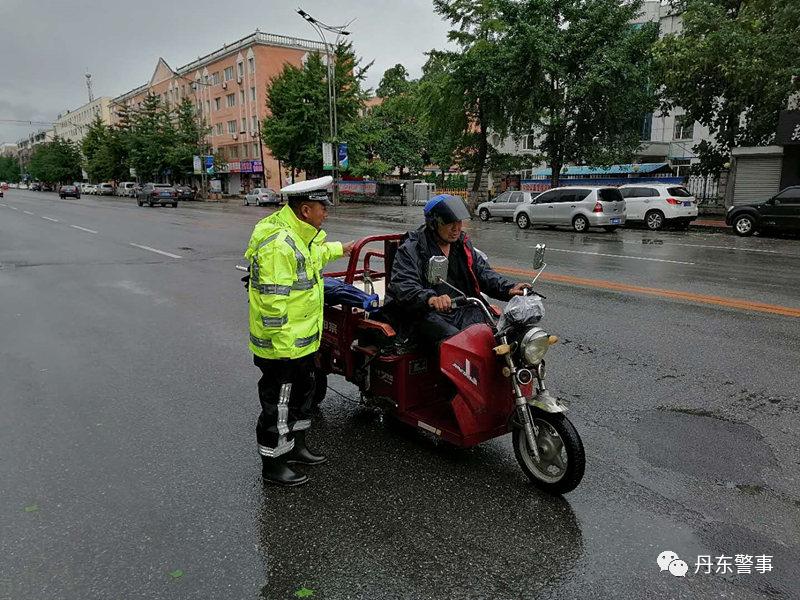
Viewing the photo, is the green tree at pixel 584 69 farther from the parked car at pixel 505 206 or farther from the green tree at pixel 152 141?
the green tree at pixel 152 141

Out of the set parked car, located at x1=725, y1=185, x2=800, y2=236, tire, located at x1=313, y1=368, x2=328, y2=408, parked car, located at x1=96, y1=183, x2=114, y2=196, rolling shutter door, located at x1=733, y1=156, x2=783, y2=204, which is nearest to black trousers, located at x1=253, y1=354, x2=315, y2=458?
tire, located at x1=313, y1=368, x2=328, y2=408

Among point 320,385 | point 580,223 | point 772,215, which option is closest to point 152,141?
point 580,223

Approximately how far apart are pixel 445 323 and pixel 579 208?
1975cm

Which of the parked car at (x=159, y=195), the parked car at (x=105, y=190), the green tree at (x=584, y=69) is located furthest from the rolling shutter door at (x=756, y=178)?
the parked car at (x=105, y=190)

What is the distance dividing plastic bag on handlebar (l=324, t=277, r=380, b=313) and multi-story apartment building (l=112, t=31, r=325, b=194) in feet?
182

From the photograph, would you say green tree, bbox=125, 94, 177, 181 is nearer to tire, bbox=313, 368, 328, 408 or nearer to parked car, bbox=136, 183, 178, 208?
parked car, bbox=136, 183, 178, 208

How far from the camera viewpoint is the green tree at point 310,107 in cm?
4181

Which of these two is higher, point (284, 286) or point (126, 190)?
point (126, 190)

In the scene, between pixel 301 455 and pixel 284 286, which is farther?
pixel 301 455

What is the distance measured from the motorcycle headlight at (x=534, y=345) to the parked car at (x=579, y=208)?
19.4 m

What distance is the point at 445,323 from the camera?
11.9 feet

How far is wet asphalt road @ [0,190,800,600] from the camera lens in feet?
8.73

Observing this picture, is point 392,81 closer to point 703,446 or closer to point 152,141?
point 152,141

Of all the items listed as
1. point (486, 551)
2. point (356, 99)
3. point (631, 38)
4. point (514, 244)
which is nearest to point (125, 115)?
point (356, 99)
